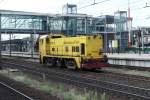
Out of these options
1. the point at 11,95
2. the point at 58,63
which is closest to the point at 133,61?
the point at 58,63

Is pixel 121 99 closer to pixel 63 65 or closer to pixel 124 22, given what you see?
pixel 63 65

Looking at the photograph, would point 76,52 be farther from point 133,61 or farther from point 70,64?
point 133,61

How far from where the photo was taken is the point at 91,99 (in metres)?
14.7

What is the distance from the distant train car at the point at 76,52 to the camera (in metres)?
31.5

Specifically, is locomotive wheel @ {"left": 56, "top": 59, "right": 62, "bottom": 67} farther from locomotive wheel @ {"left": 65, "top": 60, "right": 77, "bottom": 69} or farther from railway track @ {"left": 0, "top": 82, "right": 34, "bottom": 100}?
railway track @ {"left": 0, "top": 82, "right": 34, "bottom": 100}

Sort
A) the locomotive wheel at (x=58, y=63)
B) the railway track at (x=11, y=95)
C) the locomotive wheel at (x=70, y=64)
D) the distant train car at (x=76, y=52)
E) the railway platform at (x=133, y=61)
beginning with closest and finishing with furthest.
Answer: the railway track at (x=11, y=95) < the distant train car at (x=76, y=52) < the locomotive wheel at (x=70, y=64) < the railway platform at (x=133, y=61) < the locomotive wheel at (x=58, y=63)

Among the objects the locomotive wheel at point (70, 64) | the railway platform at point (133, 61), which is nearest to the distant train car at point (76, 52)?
the locomotive wheel at point (70, 64)

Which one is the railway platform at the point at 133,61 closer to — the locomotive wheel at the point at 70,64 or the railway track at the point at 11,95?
the locomotive wheel at the point at 70,64

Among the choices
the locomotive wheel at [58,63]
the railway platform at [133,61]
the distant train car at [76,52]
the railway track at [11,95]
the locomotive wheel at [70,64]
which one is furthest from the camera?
the locomotive wheel at [58,63]

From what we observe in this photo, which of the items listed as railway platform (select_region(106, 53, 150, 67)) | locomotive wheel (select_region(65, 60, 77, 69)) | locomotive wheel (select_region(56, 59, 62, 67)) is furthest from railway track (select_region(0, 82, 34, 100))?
locomotive wheel (select_region(56, 59, 62, 67))

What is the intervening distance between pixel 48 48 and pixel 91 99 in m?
26.0

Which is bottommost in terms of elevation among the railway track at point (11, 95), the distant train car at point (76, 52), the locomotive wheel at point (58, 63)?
the railway track at point (11, 95)

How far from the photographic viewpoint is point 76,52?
33281 mm

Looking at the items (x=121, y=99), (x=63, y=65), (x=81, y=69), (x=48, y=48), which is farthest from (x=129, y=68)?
(x=121, y=99)
